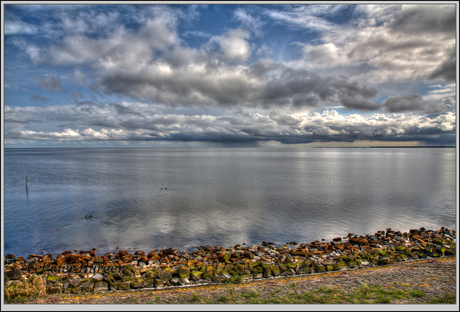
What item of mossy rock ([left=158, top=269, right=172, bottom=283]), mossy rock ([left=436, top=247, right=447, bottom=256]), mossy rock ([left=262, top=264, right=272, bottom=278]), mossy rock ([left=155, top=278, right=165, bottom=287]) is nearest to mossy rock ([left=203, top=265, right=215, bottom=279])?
mossy rock ([left=158, top=269, right=172, bottom=283])

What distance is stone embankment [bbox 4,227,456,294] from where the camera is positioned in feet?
41.0

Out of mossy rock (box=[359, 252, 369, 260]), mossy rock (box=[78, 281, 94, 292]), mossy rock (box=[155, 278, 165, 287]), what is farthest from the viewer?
mossy rock (box=[359, 252, 369, 260])

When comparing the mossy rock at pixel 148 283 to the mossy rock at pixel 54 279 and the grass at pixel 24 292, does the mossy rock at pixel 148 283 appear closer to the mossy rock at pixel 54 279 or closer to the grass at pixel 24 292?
the grass at pixel 24 292

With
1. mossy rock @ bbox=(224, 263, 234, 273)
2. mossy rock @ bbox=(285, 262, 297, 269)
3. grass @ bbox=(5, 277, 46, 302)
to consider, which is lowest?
mossy rock @ bbox=(285, 262, 297, 269)

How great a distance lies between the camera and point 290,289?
34.9 ft

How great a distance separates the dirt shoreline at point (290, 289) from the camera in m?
9.57

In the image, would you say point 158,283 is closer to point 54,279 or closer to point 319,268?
point 54,279

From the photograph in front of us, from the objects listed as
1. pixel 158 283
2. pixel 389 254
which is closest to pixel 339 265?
pixel 389 254

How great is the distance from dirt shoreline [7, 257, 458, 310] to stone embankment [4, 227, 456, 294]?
2.51ft

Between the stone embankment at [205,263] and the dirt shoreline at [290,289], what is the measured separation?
2.51ft

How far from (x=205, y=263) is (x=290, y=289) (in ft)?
21.2

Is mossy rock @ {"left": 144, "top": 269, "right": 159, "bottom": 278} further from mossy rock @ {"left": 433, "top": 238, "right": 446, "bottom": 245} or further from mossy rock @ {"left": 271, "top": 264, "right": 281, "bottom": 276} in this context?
mossy rock @ {"left": 433, "top": 238, "right": 446, "bottom": 245}

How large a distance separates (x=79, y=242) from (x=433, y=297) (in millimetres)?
23473

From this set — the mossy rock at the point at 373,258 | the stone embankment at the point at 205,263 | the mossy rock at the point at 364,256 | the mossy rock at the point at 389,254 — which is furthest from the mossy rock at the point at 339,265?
the mossy rock at the point at 389,254
